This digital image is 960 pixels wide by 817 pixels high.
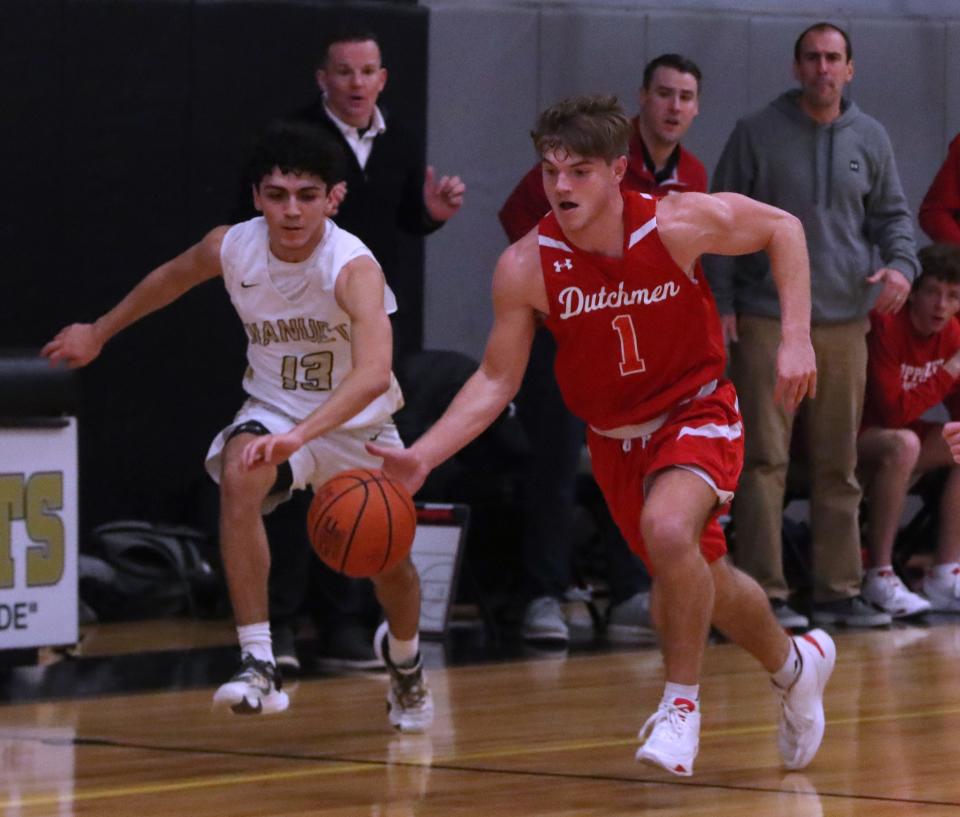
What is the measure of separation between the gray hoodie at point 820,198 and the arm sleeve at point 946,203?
0.96 metres

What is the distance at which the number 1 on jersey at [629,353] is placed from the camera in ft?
18.0

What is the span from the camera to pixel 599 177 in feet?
17.8

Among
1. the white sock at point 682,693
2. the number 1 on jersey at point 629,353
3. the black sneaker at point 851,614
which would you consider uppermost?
the number 1 on jersey at point 629,353

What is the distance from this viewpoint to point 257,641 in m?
6.05

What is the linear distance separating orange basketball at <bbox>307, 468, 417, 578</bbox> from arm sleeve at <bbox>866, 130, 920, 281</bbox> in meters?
3.48

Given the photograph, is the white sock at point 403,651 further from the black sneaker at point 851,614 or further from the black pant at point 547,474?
the black sneaker at point 851,614

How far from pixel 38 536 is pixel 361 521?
2221 mm

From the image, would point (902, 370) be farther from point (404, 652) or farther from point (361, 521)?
point (361, 521)

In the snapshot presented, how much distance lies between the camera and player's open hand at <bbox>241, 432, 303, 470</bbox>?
18.3ft

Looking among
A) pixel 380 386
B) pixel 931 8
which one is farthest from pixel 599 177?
pixel 931 8

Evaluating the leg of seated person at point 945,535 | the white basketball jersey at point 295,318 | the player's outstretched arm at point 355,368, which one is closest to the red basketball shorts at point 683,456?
the player's outstretched arm at point 355,368

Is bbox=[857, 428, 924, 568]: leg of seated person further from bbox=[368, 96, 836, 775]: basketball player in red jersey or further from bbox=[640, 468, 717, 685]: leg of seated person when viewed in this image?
bbox=[640, 468, 717, 685]: leg of seated person

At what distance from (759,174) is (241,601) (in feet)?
11.0

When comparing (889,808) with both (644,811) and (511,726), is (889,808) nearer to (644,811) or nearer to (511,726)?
(644,811)
